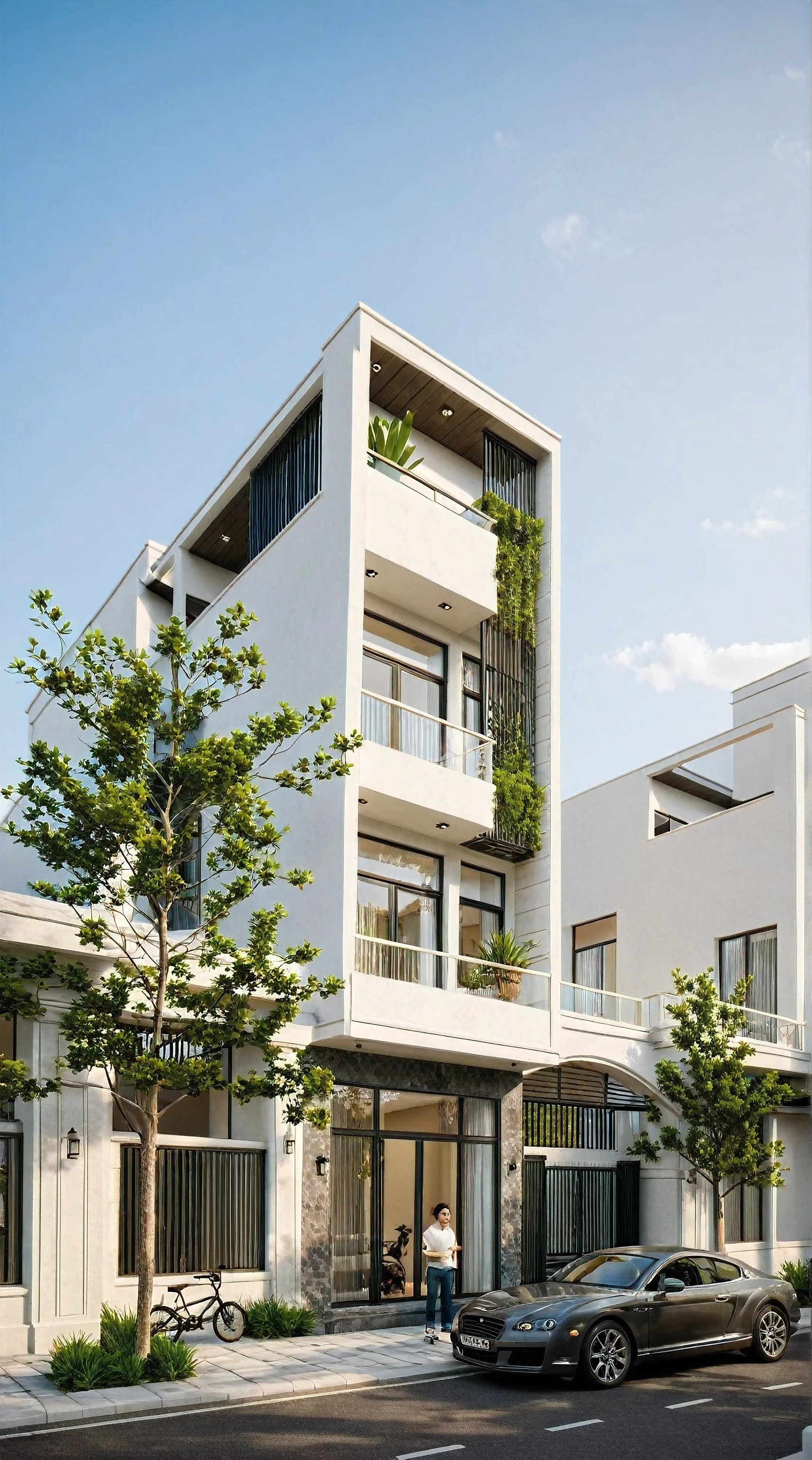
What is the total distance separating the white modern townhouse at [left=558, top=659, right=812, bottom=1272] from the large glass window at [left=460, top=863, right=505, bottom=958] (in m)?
2.03

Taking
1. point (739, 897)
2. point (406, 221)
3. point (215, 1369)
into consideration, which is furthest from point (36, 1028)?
point (739, 897)

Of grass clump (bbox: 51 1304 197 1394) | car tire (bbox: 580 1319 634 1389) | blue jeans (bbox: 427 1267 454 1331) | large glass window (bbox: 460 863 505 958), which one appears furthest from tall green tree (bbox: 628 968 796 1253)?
grass clump (bbox: 51 1304 197 1394)

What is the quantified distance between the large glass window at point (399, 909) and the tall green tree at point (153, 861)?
175 inches

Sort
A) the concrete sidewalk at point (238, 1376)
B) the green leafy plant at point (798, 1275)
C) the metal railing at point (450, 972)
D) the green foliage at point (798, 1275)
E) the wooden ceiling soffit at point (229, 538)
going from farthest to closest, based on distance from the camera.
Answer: the wooden ceiling soffit at point (229, 538) < the green foliage at point (798, 1275) < the green leafy plant at point (798, 1275) < the metal railing at point (450, 972) < the concrete sidewalk at point (238, 1376)

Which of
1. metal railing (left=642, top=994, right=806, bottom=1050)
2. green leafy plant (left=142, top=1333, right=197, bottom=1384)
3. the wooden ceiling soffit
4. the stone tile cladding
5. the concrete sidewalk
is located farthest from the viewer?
metal railing (left=642, top=994, right=806, bottom=1050)

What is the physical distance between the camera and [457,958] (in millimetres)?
20391

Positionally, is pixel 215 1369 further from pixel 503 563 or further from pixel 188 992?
pixel 503 563

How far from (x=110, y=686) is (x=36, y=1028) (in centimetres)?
417

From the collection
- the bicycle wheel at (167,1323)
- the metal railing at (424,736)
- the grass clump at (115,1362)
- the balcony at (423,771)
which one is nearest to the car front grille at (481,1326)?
the grass clump at (115,1362)

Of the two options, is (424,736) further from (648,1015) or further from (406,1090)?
(648,1015)

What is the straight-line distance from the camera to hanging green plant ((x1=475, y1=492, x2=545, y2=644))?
73.7ft

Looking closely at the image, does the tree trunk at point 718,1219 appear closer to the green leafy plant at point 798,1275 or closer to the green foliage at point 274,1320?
the green leafy plant at point 798,1275

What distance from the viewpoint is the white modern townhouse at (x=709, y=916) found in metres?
24.3

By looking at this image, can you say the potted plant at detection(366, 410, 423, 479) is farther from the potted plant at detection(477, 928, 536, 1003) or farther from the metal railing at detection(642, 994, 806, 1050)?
the metal railing at detection(642, 994, 806, 1050)
